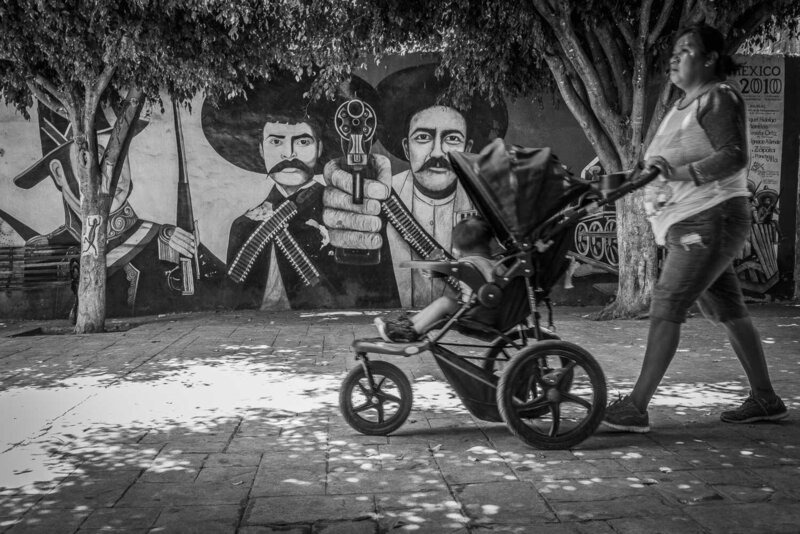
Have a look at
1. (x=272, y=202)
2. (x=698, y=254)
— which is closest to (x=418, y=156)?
(x=272, y=202)

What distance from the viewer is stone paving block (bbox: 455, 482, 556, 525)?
2.98m

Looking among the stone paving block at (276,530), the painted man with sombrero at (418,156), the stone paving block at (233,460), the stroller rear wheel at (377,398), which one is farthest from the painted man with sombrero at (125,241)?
the stone paving block at (276,530)

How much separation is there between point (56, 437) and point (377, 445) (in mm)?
2003

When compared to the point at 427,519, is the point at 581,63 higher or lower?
higher

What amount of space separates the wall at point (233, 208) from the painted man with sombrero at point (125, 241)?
16mm

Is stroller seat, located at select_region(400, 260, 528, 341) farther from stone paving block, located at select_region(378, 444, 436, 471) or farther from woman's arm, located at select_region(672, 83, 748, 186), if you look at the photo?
woman's arm, located at select_region(672, 83, 748, 186)

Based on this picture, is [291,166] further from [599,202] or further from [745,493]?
[745,493]

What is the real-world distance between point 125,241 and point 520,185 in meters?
9.43

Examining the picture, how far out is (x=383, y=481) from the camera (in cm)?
347

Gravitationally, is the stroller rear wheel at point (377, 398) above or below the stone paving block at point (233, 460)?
above

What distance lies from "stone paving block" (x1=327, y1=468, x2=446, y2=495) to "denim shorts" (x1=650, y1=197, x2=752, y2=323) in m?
1.59

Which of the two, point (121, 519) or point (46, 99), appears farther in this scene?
point (46, 99)

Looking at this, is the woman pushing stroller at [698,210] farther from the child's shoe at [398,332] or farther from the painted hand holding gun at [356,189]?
the painted hand holding gun at [356,189]

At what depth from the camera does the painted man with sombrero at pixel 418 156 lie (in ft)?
39.5
